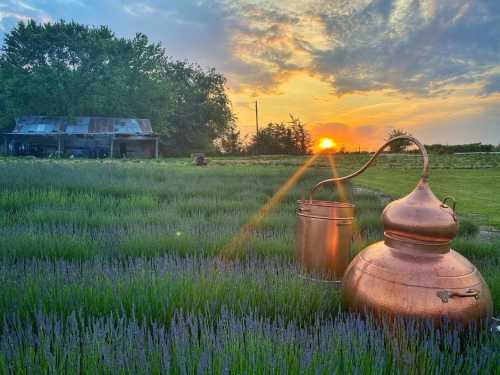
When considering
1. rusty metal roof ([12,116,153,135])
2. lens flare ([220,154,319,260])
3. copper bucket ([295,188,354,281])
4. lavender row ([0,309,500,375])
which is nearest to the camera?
lavender row ([0,309,500,375])

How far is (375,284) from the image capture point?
245cm

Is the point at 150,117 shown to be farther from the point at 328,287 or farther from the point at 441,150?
the point at 328,287

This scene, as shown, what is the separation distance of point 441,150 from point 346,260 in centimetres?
3821

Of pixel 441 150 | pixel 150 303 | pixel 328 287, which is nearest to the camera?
pixel 150 303

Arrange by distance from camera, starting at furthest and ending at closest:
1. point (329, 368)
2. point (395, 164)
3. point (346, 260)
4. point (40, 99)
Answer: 1. point (40, 99)
2. point (395, 164)
3. point (346, 260)
4. point (329, 368)

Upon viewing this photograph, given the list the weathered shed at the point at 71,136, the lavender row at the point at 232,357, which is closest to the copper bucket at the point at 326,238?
the lavender row at the point at 232,357

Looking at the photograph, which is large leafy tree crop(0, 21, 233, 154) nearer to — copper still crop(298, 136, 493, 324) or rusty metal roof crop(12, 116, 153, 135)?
rusty metal roof crop(12, 116, 153, 135)

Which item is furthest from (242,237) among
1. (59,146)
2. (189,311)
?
(59,146)

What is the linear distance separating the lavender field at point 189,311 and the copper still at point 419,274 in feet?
0.38

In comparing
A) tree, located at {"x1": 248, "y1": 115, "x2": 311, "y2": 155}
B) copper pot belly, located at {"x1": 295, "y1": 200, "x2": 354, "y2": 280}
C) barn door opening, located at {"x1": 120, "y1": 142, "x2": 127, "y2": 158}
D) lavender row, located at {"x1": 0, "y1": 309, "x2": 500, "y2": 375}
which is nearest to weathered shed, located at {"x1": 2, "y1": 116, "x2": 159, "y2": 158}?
barn door opening, located at {"x1": 120, "y1": 142, "x2": 127, "y2": 158}

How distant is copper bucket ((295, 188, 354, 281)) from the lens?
351 centimetres

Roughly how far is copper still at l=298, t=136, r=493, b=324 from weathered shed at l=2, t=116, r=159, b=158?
136 feet

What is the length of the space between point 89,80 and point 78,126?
6408 mm

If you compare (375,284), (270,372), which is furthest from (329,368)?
(375,284)
